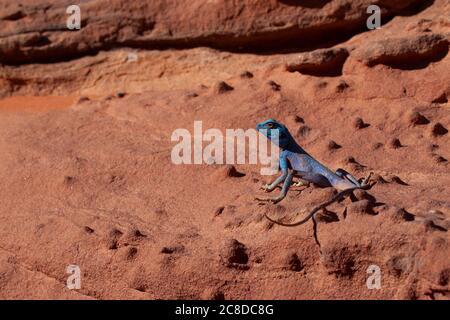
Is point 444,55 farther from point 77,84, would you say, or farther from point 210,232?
point 77,84

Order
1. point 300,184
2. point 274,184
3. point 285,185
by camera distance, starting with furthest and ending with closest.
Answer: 1. point 300,184
2. point 274,184
3. point 285,185

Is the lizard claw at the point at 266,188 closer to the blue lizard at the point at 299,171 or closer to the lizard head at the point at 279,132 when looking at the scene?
the blue lizard at the point at 299,171

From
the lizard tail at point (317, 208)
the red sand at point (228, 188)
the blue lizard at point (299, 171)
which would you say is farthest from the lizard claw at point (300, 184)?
the lizard tail at point (317, 208)

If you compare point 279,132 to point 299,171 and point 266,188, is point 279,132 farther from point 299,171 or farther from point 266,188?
point 266,188

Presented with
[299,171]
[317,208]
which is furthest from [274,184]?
[317,208]

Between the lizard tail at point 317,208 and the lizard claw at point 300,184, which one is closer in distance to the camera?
the lizard tail at point 317,208

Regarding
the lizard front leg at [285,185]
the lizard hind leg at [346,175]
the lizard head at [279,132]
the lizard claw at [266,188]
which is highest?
the lizard head at [279,132]

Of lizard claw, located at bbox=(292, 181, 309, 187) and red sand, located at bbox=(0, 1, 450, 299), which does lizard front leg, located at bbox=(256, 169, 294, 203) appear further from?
lizard claw, located at bbox=(292, 181, 309, 187)

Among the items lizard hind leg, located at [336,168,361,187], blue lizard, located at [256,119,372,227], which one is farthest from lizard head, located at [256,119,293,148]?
lizard hind leg, located at [336,168,361,187]
